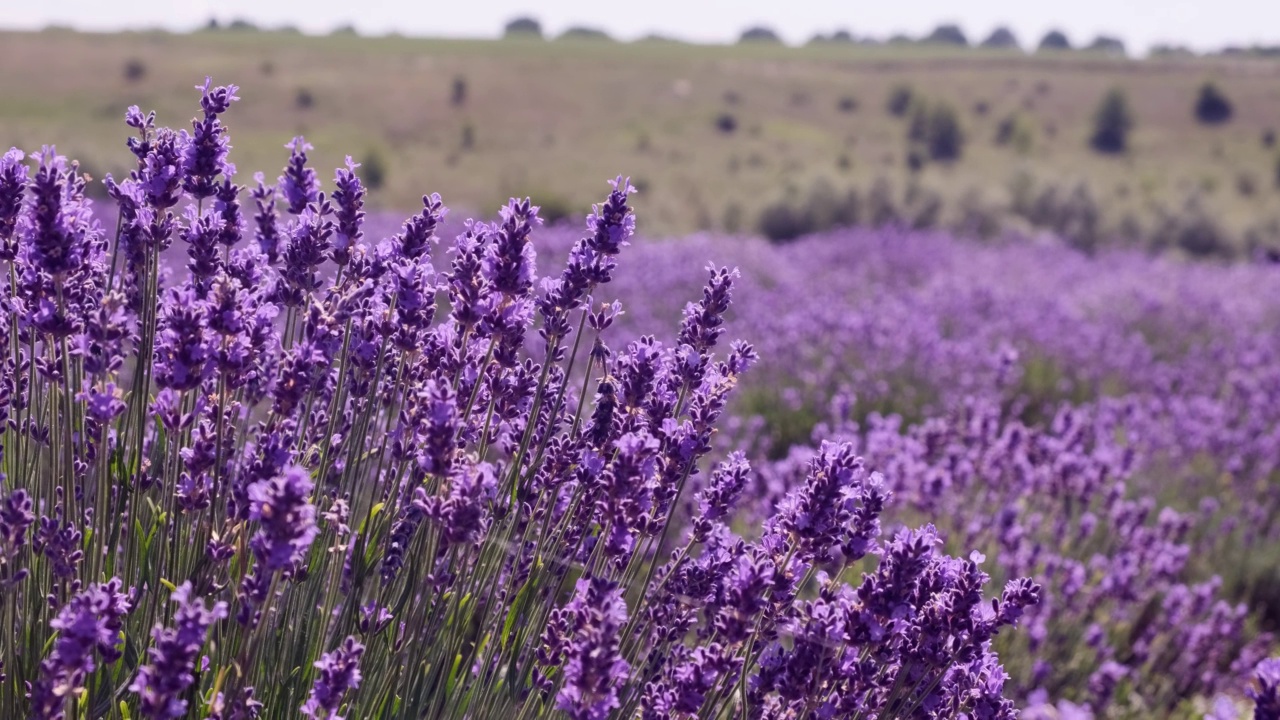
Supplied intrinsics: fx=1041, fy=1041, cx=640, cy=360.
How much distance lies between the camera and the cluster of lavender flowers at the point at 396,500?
159cm

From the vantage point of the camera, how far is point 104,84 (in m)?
44.9

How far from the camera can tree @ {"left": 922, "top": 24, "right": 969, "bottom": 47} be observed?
99125 millimetres

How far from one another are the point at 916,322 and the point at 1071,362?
1363mm

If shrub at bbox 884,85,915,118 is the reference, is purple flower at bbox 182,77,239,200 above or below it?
below

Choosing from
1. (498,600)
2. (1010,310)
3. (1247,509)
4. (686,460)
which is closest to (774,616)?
(686,460)

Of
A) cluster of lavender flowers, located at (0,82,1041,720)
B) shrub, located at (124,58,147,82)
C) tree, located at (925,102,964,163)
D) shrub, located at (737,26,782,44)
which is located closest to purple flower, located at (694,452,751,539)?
cluster of lavender flowers, located at (0,82,1041,720)

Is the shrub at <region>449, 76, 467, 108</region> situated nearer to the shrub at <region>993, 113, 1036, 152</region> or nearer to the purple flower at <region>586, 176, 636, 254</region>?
the shrub at <region>993, 113, 1036, 152</region>

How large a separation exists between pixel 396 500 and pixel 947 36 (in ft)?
360

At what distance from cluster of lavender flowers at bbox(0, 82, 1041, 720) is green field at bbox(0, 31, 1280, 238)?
1760 cm

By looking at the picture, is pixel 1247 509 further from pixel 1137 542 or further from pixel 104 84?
pixel 104 84

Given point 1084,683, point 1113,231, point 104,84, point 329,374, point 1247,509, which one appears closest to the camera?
point 329,374

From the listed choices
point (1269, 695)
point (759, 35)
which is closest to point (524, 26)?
point (759, 35)

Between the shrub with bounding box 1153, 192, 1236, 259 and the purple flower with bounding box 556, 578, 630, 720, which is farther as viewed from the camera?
the shrub with bounding box 1153, 192, 1236, 259

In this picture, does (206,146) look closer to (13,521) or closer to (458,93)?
(13,521)
